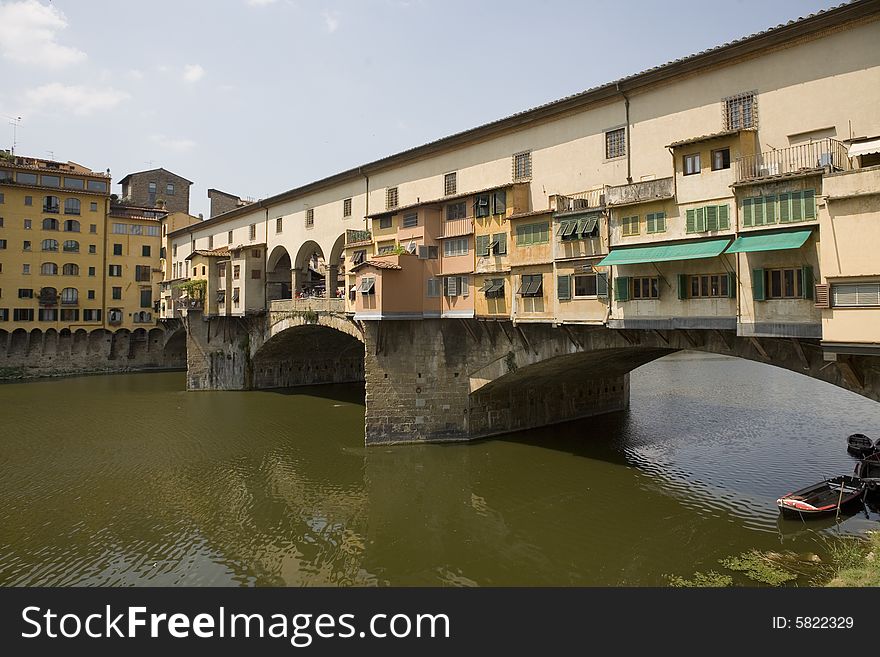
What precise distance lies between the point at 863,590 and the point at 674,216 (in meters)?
12.3

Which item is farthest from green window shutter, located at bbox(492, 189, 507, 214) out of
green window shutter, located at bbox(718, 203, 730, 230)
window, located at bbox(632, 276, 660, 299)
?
green window shutter, located at bbox(718, 203, 730, 230)

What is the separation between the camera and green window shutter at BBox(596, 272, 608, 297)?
2148 centimetres

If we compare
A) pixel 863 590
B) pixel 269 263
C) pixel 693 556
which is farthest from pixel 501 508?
pixel 269 263

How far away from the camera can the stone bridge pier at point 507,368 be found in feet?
60.6

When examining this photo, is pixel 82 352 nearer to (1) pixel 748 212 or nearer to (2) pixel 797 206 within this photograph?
(1) pixel 748 212

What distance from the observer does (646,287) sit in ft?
66.9

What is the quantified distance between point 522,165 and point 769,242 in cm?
1255

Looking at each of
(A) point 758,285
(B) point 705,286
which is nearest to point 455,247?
(B) point 705,286

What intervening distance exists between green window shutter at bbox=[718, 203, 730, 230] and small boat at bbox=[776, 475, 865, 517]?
936 cm

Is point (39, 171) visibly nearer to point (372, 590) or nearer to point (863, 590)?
point (372, 590)

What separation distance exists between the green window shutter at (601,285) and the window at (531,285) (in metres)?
2.74

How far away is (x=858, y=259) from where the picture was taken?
14320 mm

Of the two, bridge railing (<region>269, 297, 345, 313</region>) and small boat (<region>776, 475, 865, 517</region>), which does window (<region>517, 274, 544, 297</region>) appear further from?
bridge railing (<region>269, 297, 345, 313</region>)

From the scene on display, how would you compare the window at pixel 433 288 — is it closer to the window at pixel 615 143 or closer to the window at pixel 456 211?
the window at pixel 456 211
